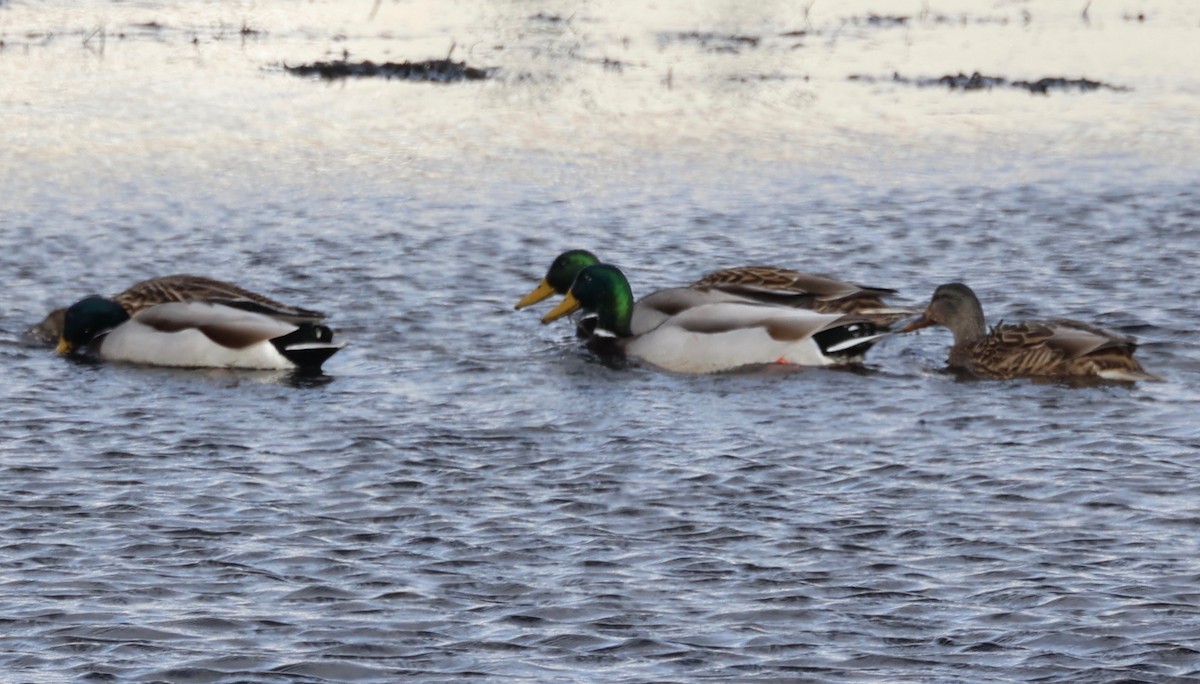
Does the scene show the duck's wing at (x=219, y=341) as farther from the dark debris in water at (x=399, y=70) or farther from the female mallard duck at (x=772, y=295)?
the dark debris in water at (x=399, y=70)

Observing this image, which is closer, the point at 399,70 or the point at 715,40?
the point at 399,70

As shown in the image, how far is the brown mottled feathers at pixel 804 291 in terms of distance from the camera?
14.0 metres

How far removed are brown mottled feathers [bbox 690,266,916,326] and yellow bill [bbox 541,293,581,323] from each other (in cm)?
96

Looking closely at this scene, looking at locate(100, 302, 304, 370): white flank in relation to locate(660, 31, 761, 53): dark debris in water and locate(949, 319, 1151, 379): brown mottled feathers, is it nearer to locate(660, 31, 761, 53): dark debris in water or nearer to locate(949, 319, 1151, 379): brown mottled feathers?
locate(949, 319, 1151, 379): brown mottled feathers

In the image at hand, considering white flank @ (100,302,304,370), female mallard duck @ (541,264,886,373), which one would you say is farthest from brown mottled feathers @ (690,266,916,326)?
white flank @ (100,302,304,370)

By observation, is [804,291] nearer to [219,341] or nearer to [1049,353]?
[1049,353]

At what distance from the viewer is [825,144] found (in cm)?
2408

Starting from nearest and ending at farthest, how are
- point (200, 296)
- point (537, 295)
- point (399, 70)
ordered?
point (200, 296) < point (537, 295) < point (399, 70)

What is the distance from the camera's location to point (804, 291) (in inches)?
554

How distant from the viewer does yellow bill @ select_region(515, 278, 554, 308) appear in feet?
Result: 48.9

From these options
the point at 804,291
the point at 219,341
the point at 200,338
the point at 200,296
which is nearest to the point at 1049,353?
the point at 804,291

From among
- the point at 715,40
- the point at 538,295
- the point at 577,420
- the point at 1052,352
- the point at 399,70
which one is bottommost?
the point at 577,420

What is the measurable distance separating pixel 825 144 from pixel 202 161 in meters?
7.47

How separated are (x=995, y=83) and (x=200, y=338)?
1923cm
